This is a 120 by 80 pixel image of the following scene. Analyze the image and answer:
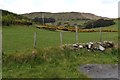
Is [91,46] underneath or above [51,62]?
above

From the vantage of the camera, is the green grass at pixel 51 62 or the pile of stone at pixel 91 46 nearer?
the green grass at pixel 51 62

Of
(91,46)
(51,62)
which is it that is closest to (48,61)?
(51,62)

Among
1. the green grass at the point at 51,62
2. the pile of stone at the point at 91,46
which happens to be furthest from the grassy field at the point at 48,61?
the pile of stone at the point at 91,46

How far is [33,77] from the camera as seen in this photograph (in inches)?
526

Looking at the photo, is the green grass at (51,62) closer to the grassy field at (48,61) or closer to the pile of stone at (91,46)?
the grassy field at (48,61)

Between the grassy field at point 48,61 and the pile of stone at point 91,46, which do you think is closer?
the grassy field at point 48,61

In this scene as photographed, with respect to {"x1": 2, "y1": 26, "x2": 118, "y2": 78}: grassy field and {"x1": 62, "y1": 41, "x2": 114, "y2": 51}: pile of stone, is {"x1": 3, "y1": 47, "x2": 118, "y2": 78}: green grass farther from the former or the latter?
{"x1": 62, "y1": 41, "x2": 114, "y2": 51}: pile of stone

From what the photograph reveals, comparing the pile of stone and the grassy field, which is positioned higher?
the pile of stone

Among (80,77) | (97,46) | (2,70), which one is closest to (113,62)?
(97,46)

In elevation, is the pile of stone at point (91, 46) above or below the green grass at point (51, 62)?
above

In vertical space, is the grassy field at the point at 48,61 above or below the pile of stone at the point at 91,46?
below

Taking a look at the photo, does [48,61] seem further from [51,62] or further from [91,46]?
[91,46]

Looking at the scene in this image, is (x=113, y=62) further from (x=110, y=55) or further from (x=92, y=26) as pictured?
(x=92, y=26)

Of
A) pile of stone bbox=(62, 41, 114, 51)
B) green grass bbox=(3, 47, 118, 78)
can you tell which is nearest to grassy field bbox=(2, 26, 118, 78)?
green grass bbox=(3, 47, 118, 78)
